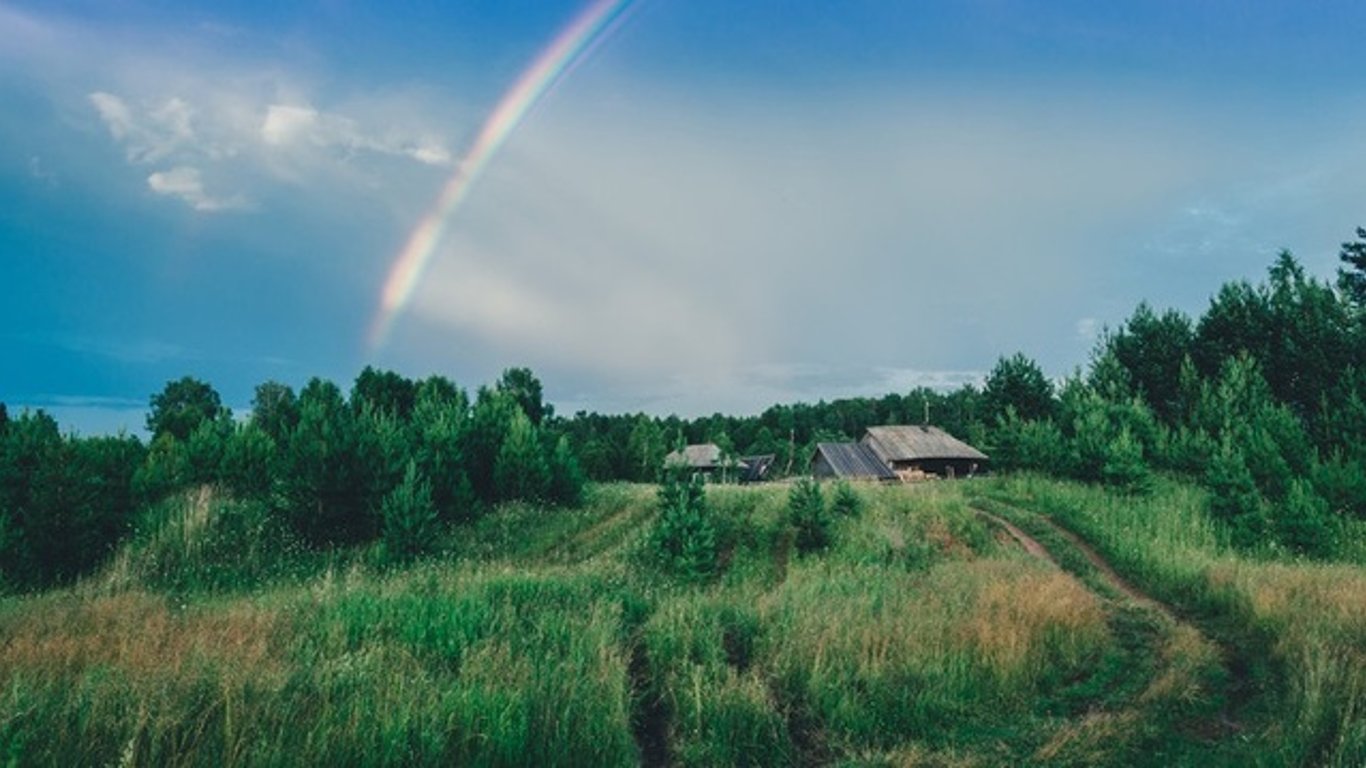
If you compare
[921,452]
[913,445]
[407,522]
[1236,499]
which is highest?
[913,445]

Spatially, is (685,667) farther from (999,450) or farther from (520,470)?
(999,450)

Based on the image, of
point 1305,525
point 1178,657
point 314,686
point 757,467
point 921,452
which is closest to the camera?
point 314,686

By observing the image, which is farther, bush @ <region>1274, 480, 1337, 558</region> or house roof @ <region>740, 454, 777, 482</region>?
house roof @ <region>740, 454, 777, 482</region>

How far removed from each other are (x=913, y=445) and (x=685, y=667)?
47.3 m

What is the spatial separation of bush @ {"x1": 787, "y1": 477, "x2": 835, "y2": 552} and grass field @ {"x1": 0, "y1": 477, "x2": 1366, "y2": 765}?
13.7 ft

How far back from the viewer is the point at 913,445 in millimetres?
53000

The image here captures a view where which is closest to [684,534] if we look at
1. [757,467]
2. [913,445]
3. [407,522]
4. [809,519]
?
[809,519]

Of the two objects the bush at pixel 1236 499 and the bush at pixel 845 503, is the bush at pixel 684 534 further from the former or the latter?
the bush at pixel 1236 499

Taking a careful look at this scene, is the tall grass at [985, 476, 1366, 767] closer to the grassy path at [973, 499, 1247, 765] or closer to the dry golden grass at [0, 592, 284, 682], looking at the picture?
the grassy path at [973, 499, 1247, 765]

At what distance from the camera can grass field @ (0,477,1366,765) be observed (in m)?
5.89

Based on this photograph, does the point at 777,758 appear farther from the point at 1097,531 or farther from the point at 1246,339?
the point at 1246,339

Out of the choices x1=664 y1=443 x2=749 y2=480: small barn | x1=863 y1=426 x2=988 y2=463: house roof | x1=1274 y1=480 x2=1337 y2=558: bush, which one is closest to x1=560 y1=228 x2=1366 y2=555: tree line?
x1=1274 y1=480 x2=1337 y2=558: bush

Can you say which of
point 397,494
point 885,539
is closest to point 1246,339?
point 885,539

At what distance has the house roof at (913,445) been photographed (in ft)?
170
